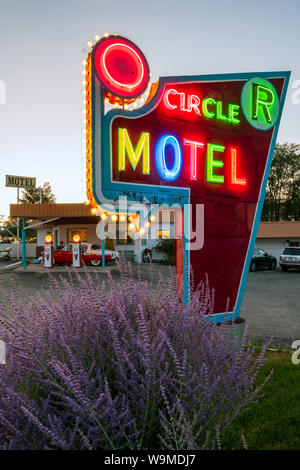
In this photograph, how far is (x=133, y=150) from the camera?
16.7ft

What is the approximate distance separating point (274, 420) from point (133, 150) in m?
3.98

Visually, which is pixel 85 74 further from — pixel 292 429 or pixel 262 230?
pixel 262 230

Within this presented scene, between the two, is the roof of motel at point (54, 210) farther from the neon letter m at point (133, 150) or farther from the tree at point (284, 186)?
the tree at point (284, 186)

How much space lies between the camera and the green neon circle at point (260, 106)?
252 inches

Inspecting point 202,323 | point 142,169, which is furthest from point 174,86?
point 202,323

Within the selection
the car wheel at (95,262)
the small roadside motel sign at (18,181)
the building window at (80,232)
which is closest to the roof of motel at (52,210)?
the car wheel at (95,262)

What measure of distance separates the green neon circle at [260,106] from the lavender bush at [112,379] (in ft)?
16.3

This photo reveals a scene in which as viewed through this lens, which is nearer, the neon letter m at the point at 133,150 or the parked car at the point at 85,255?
the neon letter m at the point at 133,150

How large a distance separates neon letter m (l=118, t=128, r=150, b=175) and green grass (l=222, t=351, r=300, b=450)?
3.54 m

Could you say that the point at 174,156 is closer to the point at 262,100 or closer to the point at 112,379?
the point at 262,100

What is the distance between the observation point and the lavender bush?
185cm

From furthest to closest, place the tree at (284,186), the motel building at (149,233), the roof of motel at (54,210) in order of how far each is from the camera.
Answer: the tree at (284,186), the motel building at (149,233), the roof of motel at (54,210)

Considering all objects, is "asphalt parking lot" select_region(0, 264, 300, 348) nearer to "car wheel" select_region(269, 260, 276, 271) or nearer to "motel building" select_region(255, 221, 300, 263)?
"car wheel" select_region(269, 260, 276, 271)
